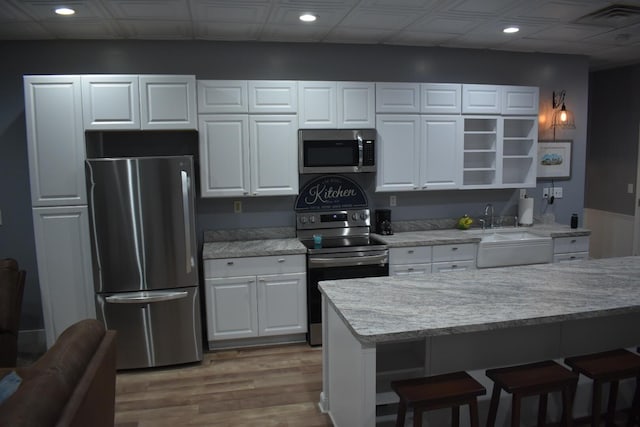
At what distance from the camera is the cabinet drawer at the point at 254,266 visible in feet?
12.5

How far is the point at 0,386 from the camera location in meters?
1.58

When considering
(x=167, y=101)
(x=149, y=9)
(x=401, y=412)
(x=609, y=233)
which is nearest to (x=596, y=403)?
(x=401, y=412)

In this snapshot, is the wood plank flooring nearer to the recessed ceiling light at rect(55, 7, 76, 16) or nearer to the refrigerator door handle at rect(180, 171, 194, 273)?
the refrigerator door handle at rect(180, 171, 194, 273)

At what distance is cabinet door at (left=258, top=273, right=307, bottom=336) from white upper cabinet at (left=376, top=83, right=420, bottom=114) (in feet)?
5.46

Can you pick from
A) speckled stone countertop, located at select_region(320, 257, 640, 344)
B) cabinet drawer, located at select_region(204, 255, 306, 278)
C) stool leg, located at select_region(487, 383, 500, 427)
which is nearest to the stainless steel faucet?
speckled stone countertop, located at select_region(320, 257, 640, 344)

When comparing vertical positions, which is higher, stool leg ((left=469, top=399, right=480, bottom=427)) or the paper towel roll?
the paper towel roll

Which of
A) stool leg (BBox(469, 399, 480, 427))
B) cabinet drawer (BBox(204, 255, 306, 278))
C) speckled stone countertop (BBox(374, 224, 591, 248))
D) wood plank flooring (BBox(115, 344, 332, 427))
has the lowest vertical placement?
wood plank flooring (BBox(115, 344, 332, 427))

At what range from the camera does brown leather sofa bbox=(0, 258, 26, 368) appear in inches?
112

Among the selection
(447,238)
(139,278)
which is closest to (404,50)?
(447,238)

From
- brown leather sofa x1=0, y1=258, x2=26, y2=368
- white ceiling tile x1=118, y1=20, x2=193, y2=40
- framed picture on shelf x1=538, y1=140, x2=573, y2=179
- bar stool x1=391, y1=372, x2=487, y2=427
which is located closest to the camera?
bar stool x1=391, y1=372, x2=487, y2=427

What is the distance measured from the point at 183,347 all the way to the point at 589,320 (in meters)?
2.82

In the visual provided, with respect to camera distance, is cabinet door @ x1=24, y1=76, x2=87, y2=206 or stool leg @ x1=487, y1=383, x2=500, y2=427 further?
cabinet door @ x1=24, y1=76, x2=87, y2=206

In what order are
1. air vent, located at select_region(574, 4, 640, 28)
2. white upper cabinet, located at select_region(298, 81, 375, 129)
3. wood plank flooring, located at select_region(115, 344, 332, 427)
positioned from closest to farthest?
wood plank flooring, located at select_region(115, 344, 332, 427), air vent, located at select_region(574, 4, 640, 28), white upper cabinet, located at select_region(298, 81, 375, 129)

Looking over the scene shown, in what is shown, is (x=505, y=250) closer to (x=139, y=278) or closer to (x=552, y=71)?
(x=552, y=71)
